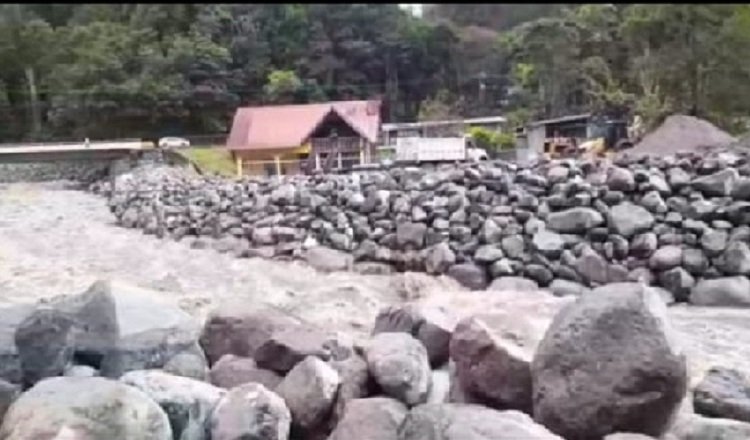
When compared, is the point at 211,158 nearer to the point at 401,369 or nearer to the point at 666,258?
the point at 401,369

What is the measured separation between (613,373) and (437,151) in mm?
1450

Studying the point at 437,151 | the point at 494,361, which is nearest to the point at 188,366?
the point at 494,361

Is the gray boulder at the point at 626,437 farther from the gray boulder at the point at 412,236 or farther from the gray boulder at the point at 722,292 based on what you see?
the gray boulder at the point at 412,236

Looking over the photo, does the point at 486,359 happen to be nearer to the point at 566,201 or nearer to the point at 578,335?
the point at 578,335

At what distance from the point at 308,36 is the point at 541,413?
1.12m

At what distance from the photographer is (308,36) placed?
2.29 m

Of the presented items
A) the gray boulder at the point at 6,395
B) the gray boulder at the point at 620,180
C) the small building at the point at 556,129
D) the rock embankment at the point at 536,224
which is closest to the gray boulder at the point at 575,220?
the rock embankment at the point at 536,224

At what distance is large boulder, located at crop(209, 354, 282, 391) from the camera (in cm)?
183

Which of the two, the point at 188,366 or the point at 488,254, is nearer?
the point at 188,366

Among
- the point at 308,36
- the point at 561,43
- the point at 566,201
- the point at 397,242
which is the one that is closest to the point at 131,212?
the point at 308,36

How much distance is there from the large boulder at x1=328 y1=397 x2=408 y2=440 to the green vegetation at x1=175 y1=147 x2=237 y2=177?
1.01 m

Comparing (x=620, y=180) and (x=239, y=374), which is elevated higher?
(x=620, y=180)

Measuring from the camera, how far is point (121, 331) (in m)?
1.89

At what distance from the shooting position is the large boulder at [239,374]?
183 cm
